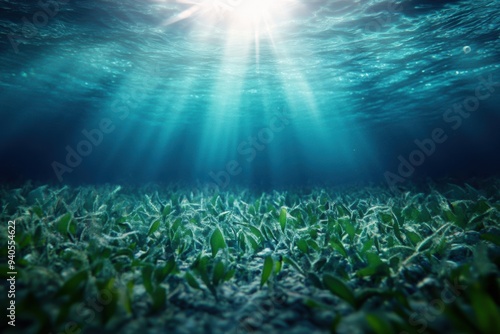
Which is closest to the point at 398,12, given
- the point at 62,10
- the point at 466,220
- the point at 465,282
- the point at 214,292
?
the point at 466,220

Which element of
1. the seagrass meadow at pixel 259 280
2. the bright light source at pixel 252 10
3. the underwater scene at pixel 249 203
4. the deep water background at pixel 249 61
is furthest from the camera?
the deep water background at pixel 249 61

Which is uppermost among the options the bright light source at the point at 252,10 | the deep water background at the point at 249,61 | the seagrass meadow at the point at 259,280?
the deep water background at the point at 249,61

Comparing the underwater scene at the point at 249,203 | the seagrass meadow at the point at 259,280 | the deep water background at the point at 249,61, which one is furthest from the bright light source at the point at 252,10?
the seagrass meadow at the point at 259,280

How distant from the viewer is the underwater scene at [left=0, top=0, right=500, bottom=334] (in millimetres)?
2320

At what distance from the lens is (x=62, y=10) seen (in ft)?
27.3

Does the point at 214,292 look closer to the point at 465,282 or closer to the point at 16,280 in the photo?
the point at 16,280

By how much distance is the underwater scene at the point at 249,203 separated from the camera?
2.32m

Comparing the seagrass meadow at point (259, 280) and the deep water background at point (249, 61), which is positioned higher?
the deep water background at point (249, 61)

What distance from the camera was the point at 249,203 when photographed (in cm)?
877

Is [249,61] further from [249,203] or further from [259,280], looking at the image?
[259,280]

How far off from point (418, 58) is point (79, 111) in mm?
28479

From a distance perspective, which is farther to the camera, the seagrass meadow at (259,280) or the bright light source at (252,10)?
the bright light source at (252,10)

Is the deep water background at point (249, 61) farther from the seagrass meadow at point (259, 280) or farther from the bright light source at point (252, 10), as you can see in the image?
the seagrass meadow at point (259, 280)

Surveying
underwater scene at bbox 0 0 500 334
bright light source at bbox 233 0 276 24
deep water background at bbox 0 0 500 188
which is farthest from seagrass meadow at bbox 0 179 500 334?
deep water background at bbox 0 0 500 188
